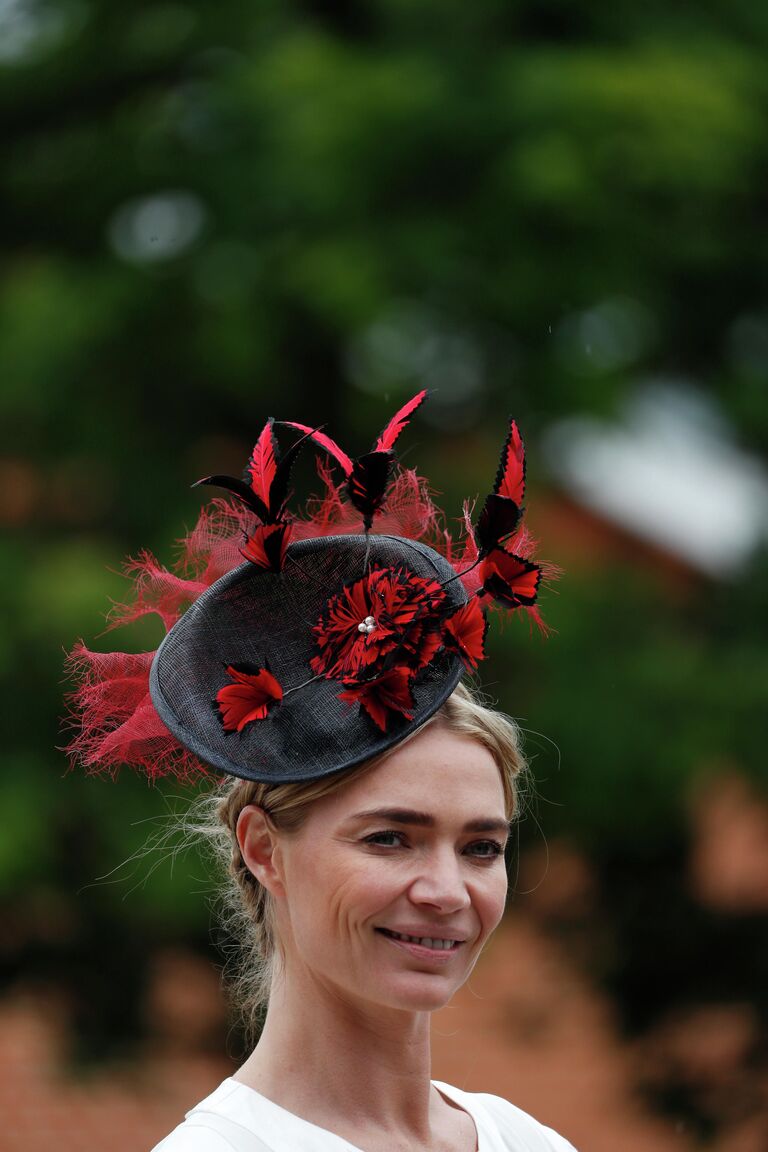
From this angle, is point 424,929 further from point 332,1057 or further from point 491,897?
point 332,1057

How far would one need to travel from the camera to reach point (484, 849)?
2213mm

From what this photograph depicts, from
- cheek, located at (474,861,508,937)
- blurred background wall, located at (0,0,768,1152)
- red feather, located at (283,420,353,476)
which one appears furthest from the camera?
blurred background wall, located at (0,0,768,1152)

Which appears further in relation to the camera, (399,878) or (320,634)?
(320,634)

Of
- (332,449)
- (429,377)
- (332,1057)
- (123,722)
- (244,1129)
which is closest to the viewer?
(244,1129)

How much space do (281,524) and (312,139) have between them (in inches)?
209

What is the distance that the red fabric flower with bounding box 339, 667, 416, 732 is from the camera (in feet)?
7.02

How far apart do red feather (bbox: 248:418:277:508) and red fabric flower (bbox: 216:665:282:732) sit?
0.23 meters

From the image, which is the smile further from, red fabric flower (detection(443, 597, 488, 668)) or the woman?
red fabric flower (detection(443, 597, 488, 668))

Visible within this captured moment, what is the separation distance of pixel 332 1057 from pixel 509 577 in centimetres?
69

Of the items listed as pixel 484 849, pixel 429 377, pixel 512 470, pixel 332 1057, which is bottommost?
pixel 429 377

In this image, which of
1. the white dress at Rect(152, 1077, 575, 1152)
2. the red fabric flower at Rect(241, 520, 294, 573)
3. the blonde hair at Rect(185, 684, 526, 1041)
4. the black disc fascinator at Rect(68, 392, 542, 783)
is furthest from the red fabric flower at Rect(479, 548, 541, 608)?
the white dress at Rect(152, 1077, 575, 1152)

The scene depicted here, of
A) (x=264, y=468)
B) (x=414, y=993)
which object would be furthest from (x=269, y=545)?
(x=414, y=993)

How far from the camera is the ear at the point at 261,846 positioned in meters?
2.25

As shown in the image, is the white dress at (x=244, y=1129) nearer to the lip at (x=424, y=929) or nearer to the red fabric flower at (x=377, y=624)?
the lip at (x=424, y=929)
